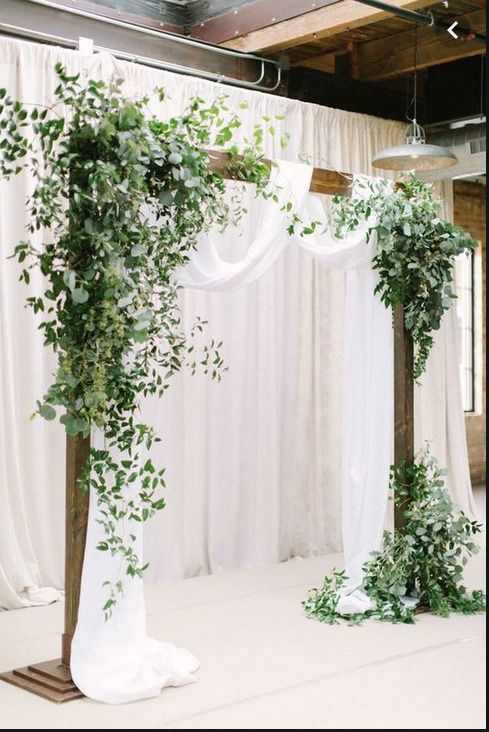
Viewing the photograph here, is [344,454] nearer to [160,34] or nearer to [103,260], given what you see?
[103,260]

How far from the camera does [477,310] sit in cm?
1022

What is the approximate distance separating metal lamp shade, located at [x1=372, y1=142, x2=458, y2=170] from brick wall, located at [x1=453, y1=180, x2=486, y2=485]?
4.33m

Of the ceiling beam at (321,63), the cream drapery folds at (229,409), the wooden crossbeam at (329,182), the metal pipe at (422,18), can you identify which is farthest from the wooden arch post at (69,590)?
the ceiling beam at (321,63)

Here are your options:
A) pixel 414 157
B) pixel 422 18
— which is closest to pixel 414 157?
pixel 414 157

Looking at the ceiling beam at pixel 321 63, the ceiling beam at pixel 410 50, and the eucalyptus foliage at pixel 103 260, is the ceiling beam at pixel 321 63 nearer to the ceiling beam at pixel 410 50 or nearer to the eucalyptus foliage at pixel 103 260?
the ceiling beam at pixel 410 50

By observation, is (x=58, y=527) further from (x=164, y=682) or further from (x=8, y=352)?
(x=164, y=682)

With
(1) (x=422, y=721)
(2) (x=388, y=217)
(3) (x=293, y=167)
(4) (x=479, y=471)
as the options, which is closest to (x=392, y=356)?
(2) (x=388, y=217)

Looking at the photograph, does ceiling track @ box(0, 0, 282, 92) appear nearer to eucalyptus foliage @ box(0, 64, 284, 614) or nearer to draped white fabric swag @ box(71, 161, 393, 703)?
draped white fabric swag @ box(71, 161, 393, 703)

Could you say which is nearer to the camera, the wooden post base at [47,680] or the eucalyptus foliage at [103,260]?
the eucalyptus foliage at [103,260]

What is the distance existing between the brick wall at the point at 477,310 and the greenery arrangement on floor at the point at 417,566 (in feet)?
15.8

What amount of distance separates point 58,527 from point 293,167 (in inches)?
90.0

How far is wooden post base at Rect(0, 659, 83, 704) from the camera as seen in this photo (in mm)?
3857

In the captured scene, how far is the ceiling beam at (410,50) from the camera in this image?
21.4 ft

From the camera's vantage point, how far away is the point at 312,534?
6.69m
